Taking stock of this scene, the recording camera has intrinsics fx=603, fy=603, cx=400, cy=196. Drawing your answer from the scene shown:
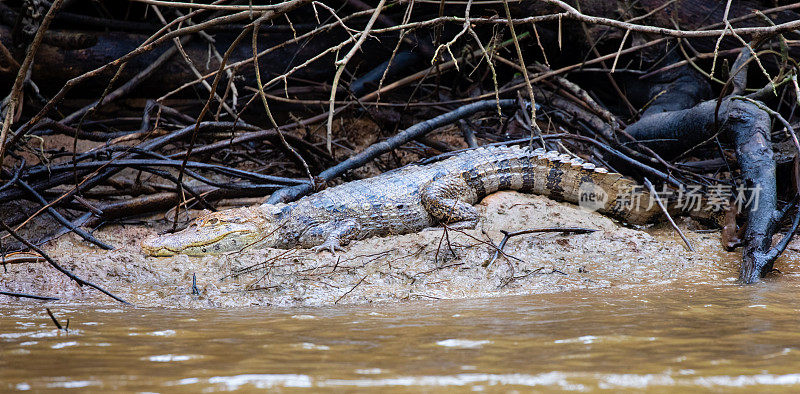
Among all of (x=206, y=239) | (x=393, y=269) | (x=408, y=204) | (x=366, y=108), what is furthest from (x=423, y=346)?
(x=366, y=108)

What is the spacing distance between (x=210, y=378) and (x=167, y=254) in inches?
95.9

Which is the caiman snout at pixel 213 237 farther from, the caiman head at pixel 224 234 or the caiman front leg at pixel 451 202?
the caiman front leg at pixel 451 202

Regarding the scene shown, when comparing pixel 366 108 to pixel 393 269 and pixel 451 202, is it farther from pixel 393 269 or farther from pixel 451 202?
pixel 393 269

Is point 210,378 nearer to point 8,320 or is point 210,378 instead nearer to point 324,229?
point 8,320

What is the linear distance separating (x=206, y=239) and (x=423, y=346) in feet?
8.04

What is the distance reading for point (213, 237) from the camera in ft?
13.8

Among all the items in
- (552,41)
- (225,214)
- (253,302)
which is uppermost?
(552,41)

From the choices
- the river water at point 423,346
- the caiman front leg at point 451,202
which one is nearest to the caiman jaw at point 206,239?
the river water at point 423,346

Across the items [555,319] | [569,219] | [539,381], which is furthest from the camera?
[569,219]

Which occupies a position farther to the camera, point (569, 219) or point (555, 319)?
point (569, 219)

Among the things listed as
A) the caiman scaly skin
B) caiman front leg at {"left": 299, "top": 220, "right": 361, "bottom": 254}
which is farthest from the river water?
caiman front leg at {"left": 299, "top": 220, "right": 361, "bottom": 254}

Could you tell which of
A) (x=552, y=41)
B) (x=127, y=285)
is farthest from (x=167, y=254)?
(x=552, y=41)

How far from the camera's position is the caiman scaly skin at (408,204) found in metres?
4.33

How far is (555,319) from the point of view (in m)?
2.64
